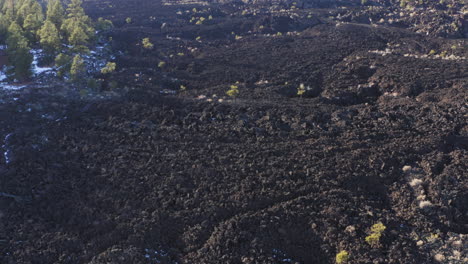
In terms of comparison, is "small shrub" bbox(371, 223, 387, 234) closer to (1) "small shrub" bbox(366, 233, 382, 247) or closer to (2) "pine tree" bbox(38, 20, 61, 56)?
(1) "small shrub" bbox(366, 233, 382, 247)

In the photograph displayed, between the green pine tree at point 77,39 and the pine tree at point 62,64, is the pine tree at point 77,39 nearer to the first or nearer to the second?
the green pine tree at point 77,39

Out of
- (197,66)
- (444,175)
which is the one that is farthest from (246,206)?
(197,66)

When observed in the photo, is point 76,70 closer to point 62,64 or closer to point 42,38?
point 62,64

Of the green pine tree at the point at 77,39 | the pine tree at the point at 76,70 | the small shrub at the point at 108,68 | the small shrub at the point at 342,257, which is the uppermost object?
the green pine tree at the point at 77,39

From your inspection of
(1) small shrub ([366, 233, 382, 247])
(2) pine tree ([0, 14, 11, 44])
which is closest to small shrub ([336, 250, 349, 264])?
(1) small shrub ([366, 233, 382, 247])

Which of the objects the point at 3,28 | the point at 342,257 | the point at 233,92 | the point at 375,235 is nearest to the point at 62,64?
the point at 3,28

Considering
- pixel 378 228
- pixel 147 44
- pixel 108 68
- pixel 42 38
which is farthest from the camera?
pixel 147 44

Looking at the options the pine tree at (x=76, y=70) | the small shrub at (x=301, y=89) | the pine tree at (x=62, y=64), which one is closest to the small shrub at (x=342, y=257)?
the small shrub at (x=301, y=89)
